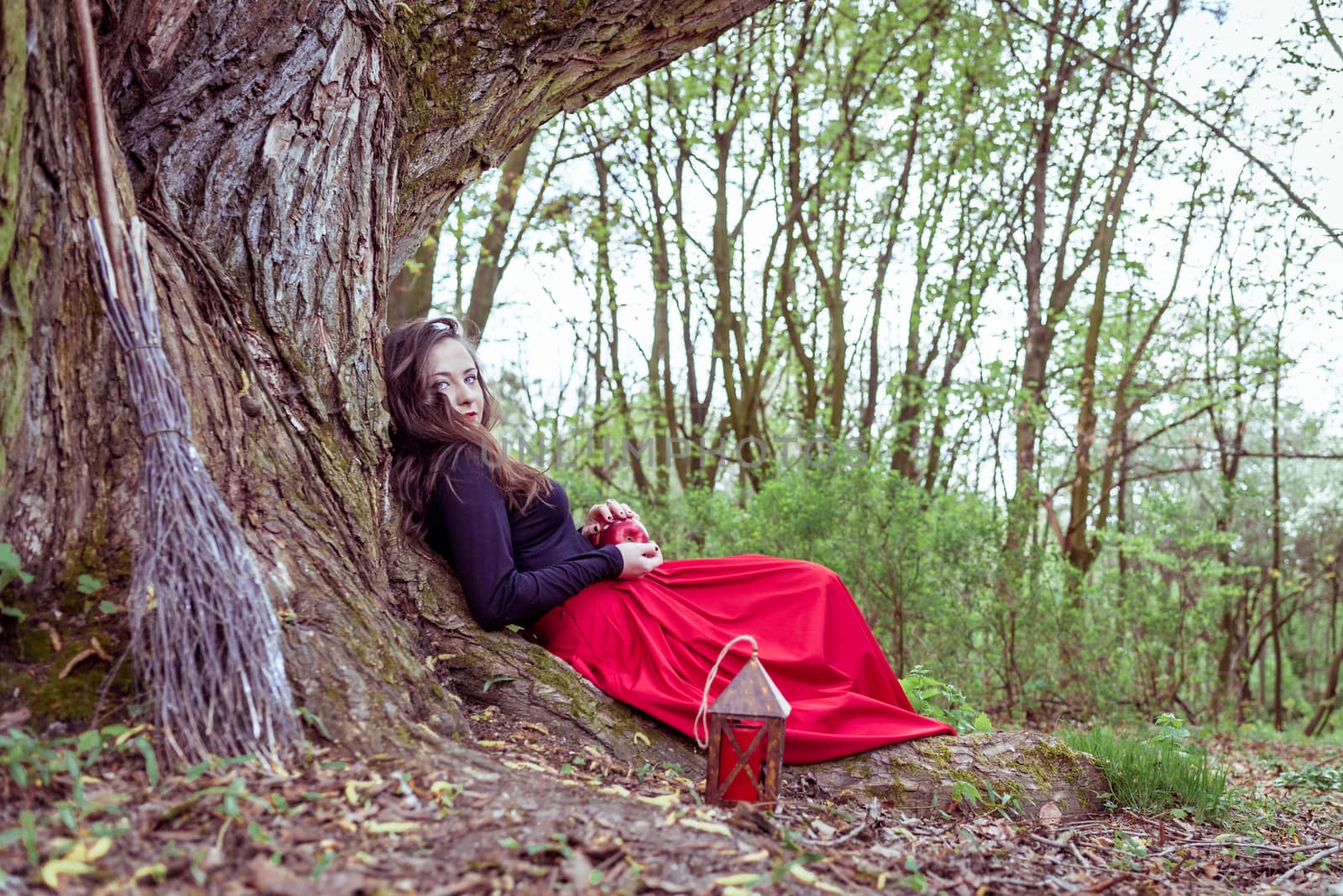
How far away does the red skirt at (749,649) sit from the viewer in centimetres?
309

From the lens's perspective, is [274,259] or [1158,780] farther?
[1158,780]

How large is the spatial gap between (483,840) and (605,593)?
1541 millimetres

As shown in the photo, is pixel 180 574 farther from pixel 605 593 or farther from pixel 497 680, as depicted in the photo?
pixel 605 593

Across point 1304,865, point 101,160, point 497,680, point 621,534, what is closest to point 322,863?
point 497,680

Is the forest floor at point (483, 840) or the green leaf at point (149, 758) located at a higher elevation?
the green leaf at point (149, 758)

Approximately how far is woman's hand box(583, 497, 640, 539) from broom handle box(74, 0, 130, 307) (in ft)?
6.37

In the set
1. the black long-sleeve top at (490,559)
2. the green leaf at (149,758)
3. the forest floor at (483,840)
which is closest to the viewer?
the forest floor at (483,840)

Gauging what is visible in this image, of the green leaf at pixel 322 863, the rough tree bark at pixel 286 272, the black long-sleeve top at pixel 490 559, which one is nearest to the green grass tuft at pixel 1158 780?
Result: the rough tree bark at pixel 286 272

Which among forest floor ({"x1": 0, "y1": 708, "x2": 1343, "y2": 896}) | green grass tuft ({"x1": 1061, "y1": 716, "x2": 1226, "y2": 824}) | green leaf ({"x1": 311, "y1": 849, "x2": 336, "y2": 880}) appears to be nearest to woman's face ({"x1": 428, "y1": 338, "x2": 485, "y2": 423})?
forest floor ({"x1": 0, "y1": 708, "x2": 1343, "y2": 896})

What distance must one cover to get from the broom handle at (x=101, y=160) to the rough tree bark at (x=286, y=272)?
3cm

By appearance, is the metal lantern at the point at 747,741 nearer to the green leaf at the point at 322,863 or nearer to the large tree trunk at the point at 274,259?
the large tree trunk at the point at 274,259

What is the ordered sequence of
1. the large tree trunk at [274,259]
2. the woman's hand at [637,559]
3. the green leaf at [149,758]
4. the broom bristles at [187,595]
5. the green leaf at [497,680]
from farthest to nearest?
the woman's hand at [637,559], the green leaf at [497,680], the large tree trunk at [274,259], the broom bristles at [187,595], the green leaf at [149,758]

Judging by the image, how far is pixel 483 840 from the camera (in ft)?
5.95

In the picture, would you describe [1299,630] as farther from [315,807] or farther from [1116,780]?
[315,807]
